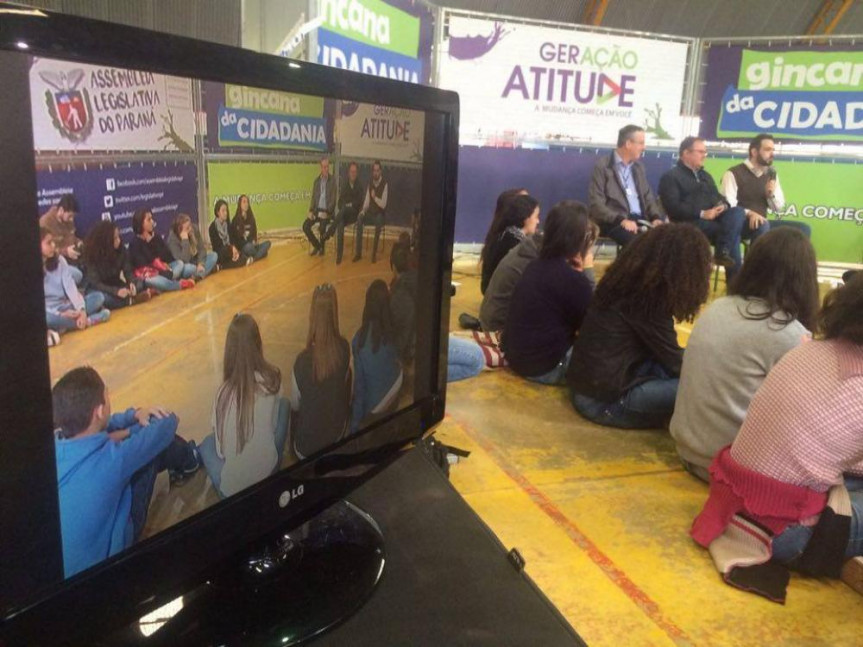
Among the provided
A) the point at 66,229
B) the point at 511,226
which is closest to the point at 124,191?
the point at 66,229

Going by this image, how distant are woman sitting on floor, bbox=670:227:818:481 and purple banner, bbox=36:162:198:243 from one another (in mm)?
2283

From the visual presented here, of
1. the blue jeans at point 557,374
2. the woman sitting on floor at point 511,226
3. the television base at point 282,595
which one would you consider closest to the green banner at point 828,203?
the woman sitting on floor at point 511,226

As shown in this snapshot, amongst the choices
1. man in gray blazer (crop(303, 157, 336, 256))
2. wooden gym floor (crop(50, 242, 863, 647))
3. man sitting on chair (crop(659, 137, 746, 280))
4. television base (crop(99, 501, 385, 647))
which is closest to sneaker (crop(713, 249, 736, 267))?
man sitting on chair (crop(659, 137, 746, 280))

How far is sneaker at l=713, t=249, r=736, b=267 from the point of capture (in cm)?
620

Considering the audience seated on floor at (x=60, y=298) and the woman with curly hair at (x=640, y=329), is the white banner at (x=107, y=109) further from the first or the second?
the woman with curly hair at (x=640, y=329)

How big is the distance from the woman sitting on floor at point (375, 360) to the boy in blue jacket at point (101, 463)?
372 millimetres

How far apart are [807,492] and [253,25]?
2925mm

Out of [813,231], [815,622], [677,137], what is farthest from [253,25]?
[813,231]

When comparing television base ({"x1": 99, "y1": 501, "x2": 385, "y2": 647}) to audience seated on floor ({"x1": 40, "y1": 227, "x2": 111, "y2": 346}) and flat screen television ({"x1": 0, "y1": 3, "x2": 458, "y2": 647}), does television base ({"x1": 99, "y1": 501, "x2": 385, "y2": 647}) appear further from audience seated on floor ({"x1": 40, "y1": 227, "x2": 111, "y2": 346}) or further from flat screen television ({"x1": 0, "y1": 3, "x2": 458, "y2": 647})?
audience seated on floor ({"x1": 40, "y1": 227, "x2": 111, "y2": 346})

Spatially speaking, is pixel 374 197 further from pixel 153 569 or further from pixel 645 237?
pixel 645 237

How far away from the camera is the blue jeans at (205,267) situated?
2.95 feet

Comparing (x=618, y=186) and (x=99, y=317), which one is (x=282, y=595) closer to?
(x=99, y=317)

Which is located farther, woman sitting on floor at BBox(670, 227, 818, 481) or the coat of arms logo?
woman sitting on floor at BBox(670, 227, 818, 481)

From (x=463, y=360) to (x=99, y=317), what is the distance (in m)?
3.09
